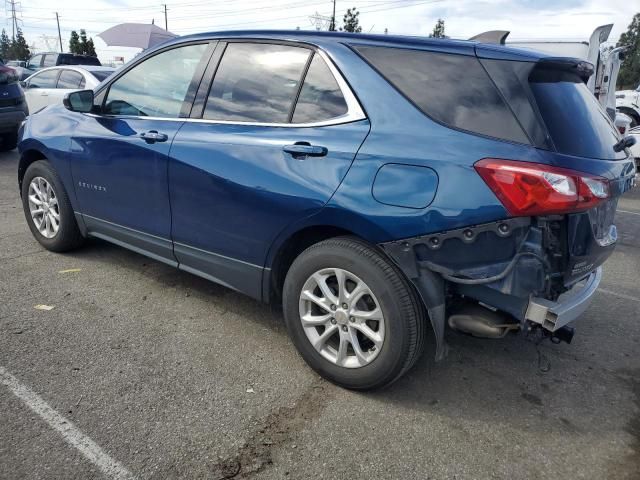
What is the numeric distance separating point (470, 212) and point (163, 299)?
2336 millimetres

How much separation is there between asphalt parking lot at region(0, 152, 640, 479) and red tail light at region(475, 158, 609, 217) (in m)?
1.10

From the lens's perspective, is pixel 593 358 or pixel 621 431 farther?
pixel 593 358

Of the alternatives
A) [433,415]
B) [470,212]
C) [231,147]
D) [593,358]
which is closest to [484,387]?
[433,415]

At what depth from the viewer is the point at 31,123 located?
4.46 m

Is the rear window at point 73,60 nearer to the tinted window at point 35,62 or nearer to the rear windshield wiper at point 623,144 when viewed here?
the tinted window at point 35,62

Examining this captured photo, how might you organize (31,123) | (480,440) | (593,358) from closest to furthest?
(480,440)
(593,358)
(31,123)

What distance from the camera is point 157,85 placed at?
3.59m

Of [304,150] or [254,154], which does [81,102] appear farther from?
[304,150]

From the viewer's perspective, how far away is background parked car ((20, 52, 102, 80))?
681 inches

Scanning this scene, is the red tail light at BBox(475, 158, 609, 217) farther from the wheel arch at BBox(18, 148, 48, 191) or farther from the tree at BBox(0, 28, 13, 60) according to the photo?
the tree at BBox(0, 28, 13, 60)

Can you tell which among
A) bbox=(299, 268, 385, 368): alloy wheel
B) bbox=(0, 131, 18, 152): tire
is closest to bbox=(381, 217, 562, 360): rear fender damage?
bbox=(299, 268, 385, 368): alloy wheel

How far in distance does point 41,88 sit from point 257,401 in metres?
10.4

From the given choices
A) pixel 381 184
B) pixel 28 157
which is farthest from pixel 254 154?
pixel 28 157

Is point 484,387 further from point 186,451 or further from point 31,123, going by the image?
point 31,123
